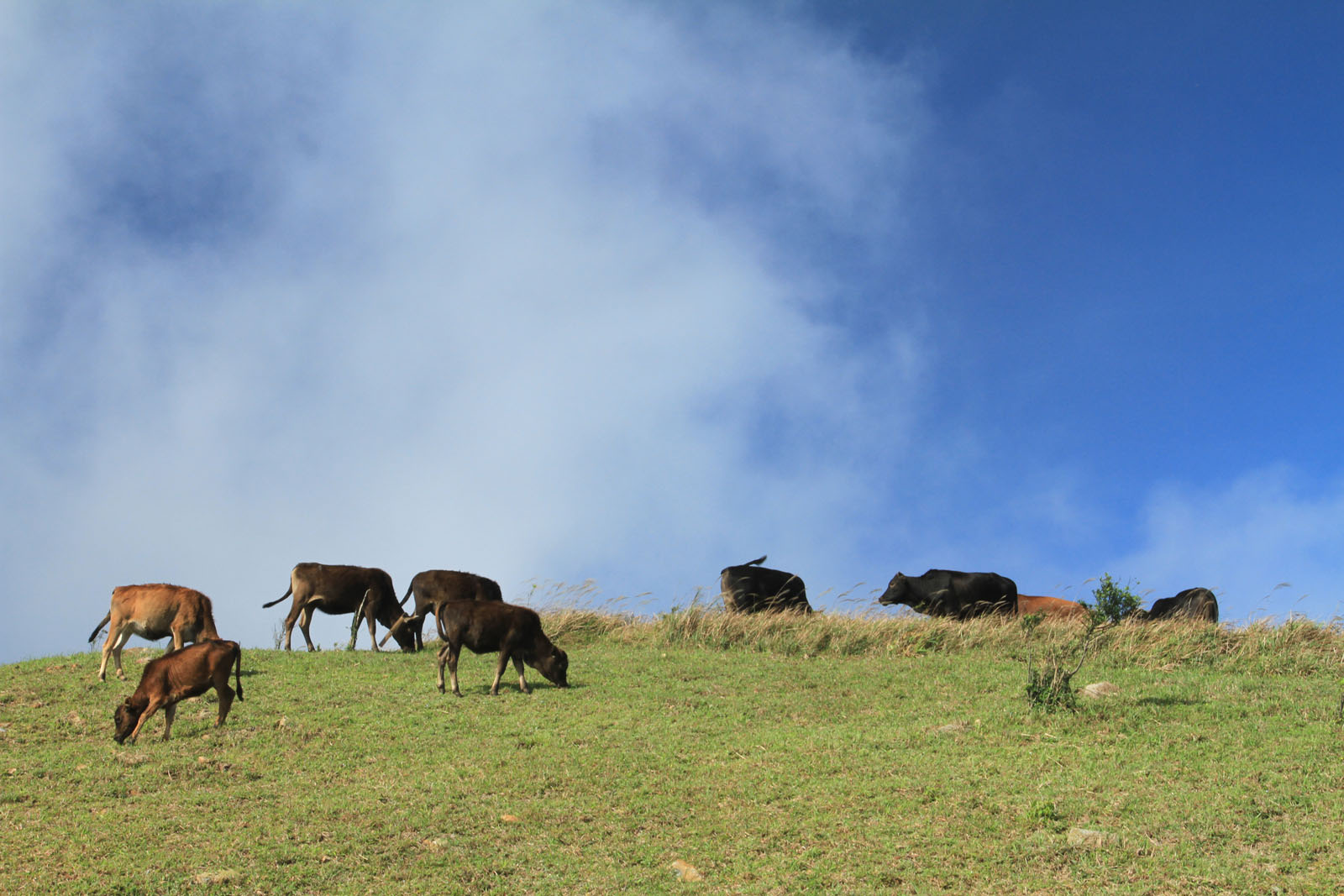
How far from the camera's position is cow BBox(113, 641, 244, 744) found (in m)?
12.2

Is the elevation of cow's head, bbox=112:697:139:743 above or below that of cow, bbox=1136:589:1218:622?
below

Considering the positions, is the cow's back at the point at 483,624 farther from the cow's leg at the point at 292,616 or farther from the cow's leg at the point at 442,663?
the cow's leg at the point at 292,616

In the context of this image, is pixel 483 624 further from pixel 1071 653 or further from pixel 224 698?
pixel 1071 653

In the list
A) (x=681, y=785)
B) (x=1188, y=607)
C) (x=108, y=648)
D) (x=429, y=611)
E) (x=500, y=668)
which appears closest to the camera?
(x=681, y=785)

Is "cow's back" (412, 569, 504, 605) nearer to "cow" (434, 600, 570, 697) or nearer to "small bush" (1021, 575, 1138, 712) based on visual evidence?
"cow" (434, 600, 570, 697)

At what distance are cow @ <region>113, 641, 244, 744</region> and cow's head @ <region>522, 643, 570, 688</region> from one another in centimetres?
428

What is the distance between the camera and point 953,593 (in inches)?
957

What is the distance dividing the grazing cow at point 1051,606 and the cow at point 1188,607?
1477 mm

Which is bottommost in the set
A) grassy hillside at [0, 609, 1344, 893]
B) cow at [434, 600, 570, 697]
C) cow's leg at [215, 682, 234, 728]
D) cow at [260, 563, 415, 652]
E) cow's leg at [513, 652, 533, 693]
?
grassy hillside at [0, 609, 1344, 893]

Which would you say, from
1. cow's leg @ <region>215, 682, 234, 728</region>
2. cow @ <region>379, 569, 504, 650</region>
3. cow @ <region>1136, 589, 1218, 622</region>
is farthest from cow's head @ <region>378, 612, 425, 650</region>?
cow @ <region>1136, 589, 1218, 622</region>

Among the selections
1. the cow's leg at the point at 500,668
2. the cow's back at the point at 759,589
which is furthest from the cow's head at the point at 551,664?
the cow's back at the point at 759,589

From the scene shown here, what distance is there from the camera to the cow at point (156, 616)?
49.3ft

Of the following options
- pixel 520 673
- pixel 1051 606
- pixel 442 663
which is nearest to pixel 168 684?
pixel 442 663

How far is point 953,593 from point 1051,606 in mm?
2561
